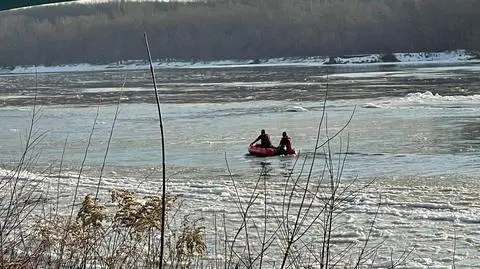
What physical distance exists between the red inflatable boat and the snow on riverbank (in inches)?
2618

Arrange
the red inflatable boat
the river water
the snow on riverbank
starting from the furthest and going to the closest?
the snow on riverbank
the red inflatable boat
the river water

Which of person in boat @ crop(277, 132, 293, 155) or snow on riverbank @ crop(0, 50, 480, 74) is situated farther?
snow on riverbank @ crop(0, 50, 480, 74)

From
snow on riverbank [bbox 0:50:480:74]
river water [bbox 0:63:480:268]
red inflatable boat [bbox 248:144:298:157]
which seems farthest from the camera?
snow on riverbank [bbox 0:50:480:74]

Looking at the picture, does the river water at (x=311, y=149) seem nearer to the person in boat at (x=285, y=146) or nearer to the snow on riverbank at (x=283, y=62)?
the person in boat at (x=285, y=146)

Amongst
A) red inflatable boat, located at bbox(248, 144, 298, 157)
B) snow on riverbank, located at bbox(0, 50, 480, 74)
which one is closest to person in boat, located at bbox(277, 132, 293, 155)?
red inflatable boat, located at bbox(248, 144, 298, 157)

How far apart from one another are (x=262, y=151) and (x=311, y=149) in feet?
3.67

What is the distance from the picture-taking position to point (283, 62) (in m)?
99.2

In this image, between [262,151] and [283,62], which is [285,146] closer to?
[262,151]

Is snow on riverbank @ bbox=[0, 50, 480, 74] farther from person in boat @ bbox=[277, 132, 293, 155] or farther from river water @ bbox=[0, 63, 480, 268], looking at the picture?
person in boat @ bbox=[277, 132, 293, 155]

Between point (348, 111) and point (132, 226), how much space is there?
21.5 meters

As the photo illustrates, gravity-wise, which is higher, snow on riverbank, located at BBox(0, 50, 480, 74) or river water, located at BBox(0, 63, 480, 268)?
river water, located at BBox(0, 63, 480, 268)

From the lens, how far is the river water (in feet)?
30.5

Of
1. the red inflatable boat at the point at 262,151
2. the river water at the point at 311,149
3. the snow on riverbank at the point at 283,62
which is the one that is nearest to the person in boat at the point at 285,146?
the red inflatable boat at the point at 262,151

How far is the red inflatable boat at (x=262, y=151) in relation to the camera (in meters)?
16.7
